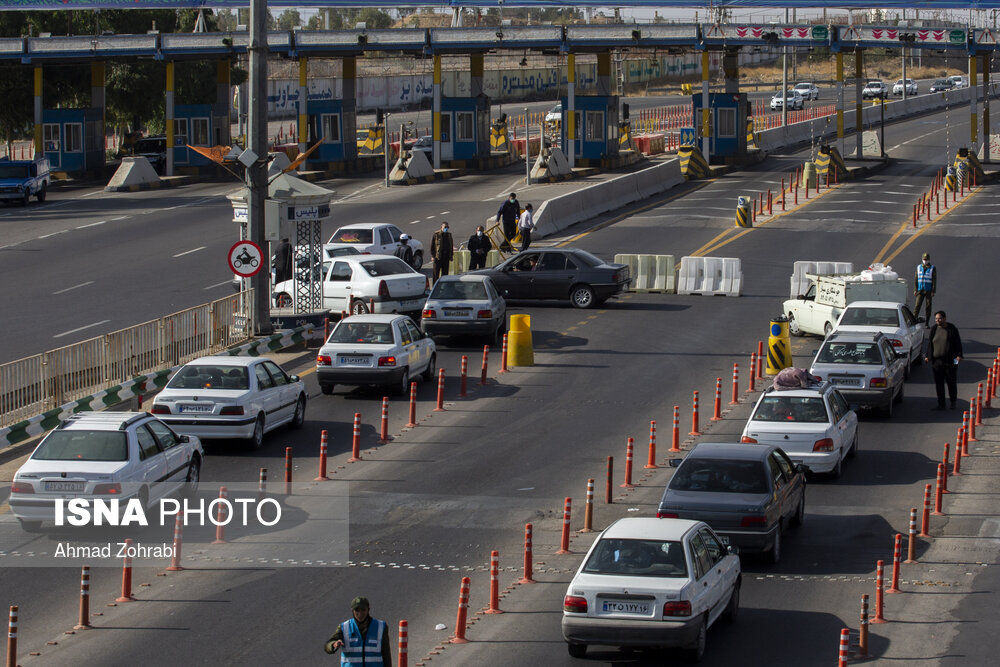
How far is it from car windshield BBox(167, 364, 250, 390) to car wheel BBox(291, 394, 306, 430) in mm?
1489

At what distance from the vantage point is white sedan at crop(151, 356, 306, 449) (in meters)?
20.7

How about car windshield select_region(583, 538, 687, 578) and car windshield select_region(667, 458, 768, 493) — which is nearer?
car windshield select_region(583, 538, 687, 578)

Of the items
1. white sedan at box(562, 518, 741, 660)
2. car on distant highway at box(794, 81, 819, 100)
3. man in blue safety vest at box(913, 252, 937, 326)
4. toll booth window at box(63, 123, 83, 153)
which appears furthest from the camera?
car on distant highway at box(794, 81, 819, 100)

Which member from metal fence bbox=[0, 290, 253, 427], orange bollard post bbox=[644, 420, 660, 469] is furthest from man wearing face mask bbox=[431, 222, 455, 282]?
orange bollard post bbox=[644, 420, 660, 469]

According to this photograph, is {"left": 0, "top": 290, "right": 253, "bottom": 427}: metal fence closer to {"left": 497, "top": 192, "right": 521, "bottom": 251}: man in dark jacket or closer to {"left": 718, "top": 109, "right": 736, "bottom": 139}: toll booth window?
{"left": 497, "top": 192, "right": 521, "bottom": 251}: man in dark jacket

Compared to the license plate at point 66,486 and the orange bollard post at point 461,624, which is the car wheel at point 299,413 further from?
the orange bollard post at point 461,624

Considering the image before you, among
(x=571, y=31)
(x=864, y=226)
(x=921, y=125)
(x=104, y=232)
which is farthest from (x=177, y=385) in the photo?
(x=921, y=125)

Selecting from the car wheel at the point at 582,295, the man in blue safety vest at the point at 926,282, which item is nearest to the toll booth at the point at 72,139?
the car wheel at the point at 582,295

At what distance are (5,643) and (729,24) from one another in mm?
54505

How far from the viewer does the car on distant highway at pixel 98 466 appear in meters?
16.4

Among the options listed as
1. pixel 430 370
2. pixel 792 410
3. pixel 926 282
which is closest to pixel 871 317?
pixel 926 282

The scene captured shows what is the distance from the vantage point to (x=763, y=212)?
166 ft

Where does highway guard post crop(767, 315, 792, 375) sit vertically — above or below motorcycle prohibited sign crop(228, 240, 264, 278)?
below

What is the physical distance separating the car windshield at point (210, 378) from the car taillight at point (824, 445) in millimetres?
7980
